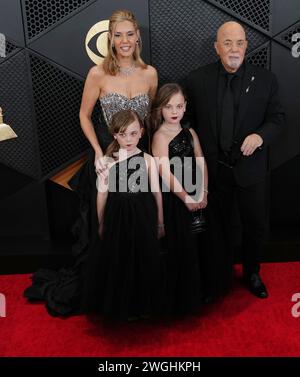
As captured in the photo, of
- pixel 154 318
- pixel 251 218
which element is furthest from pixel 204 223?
pixel 154 318

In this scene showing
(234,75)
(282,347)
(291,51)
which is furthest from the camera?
(291,51)

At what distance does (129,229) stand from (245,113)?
1.09 meters

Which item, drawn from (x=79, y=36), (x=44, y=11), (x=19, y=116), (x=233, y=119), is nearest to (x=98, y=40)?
(x=79, y=36)

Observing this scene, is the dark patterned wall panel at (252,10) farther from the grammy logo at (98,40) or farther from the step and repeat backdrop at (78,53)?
the grammy logo at (98,40)

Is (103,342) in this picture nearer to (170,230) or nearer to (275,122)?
(170,230)

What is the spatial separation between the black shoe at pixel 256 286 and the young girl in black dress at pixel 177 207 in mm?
614

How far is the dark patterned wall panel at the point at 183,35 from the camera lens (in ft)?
11.2

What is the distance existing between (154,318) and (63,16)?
7.40 ft

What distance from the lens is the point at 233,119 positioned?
306cm

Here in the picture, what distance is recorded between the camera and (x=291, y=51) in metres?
3.52

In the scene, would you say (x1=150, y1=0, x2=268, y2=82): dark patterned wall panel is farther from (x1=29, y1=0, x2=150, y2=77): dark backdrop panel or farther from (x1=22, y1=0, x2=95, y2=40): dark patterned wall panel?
(x1=22, y1=0, x2=95, y2=40): dark patterned wall panel

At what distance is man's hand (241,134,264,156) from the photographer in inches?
118

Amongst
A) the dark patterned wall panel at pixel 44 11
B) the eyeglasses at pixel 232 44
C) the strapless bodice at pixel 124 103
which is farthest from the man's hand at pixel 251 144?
the dark patterned wall panel at pixel 44 11

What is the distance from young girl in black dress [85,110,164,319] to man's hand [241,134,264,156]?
0.63 metres
